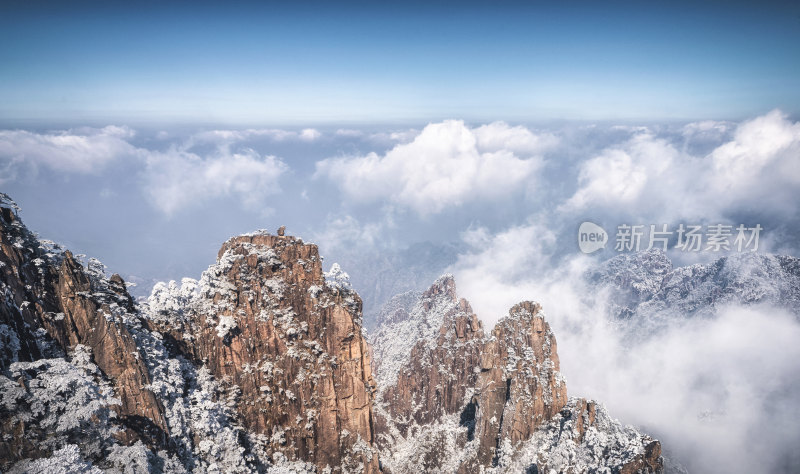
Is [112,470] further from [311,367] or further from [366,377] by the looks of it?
[366,377]

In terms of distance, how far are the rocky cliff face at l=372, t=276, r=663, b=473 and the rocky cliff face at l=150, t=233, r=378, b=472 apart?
4258cm

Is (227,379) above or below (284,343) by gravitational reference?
below

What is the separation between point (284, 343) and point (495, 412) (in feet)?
205

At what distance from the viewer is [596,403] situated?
75.9m

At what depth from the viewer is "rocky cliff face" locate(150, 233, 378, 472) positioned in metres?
46.6

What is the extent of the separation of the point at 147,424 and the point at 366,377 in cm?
2592

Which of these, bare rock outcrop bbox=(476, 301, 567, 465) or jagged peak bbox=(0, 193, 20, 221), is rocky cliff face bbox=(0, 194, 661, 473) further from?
bare rock outcrop bbox=(476, 301, 567, 465)

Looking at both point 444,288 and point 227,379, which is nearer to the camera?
point 227,379

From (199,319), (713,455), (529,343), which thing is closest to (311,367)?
(199,319)

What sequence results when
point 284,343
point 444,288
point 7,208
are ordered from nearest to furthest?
point 7,208
point 284,343
point 444,288

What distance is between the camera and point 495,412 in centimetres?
9169

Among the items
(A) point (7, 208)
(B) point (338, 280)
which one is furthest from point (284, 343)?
(A) point (7, 208)

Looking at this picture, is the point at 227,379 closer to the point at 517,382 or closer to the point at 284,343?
the point at 284,343

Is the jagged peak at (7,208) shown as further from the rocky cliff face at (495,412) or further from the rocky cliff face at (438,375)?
the rocky cliff face at (438,375)
